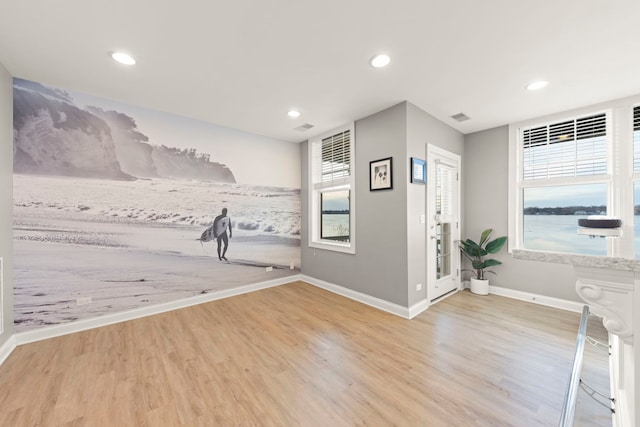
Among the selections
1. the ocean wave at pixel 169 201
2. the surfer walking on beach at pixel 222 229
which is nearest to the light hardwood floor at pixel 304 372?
the surfer walking on beach at pixel 222 229

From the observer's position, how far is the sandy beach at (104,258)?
2527 mm

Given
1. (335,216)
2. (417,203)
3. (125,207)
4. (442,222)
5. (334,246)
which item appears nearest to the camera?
(125,207)

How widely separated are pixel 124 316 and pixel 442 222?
4.36 meters

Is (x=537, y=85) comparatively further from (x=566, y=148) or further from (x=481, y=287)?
(x=481, y=287)

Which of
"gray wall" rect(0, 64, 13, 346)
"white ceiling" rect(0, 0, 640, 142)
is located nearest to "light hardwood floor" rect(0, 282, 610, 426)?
"gray wall" rect(0, 64, 13, 346)

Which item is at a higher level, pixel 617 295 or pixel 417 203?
pixel 417 203

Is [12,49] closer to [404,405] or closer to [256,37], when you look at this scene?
[256,37]

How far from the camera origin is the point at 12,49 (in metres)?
2.02

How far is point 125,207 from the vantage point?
10.1 feet

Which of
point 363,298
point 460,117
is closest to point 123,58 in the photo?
point 363,298

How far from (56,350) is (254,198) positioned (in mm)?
2763

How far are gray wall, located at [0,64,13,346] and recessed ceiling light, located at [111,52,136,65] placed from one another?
105cm

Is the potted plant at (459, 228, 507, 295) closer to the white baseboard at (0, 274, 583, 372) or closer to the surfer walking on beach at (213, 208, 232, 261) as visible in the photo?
the white baseboard at (0, 274, 583, 372)

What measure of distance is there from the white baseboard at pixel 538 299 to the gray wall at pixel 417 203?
4.72ft
